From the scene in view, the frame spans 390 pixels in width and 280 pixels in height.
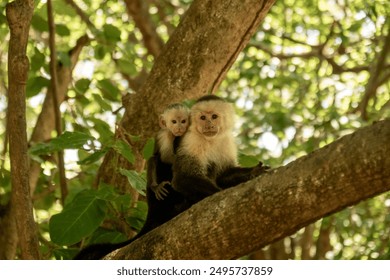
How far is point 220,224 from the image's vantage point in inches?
92.3

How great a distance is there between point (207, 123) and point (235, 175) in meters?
0.34

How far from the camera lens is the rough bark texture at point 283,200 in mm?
1993

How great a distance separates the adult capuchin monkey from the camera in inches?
137

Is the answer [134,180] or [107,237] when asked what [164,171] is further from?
[134,180]

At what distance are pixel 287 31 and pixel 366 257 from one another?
3307mm

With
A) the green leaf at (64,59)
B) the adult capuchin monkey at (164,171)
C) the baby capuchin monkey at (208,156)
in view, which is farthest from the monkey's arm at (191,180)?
the green leaf at (64,59)

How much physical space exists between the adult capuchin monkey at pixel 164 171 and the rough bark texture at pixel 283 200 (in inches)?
34.1

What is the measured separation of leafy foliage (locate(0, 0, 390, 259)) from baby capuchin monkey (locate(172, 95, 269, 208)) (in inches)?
4.8

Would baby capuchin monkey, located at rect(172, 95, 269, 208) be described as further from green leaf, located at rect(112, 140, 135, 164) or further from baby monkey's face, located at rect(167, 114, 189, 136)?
green leaf, located at rect(112, 140, 135, 164)

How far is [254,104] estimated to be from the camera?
6551 millimetres

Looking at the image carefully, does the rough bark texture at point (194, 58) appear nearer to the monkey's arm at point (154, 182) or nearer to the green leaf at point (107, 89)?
the monkey's arm at point (154, 182)

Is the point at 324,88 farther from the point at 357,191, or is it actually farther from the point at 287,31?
the point at 357,191
